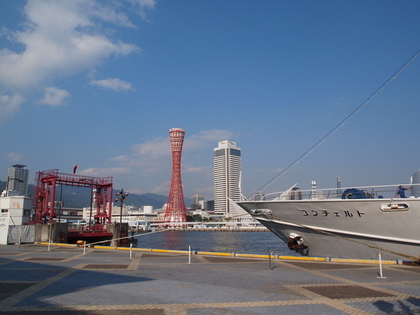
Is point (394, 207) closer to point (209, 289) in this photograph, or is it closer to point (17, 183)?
point (209, 289)

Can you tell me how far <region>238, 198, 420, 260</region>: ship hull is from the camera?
1395cm

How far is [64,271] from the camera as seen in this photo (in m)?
12.5

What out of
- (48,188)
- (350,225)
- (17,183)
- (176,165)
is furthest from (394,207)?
(17,183)

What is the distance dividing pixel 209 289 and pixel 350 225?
342 inches

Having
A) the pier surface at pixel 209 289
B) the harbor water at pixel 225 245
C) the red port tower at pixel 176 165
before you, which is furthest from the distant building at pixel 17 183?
the red port tower at pixel 176 165

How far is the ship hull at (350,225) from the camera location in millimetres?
13945

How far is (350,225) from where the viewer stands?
15328mm

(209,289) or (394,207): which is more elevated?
(394,207)

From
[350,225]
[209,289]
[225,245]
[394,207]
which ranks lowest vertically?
[225,245]

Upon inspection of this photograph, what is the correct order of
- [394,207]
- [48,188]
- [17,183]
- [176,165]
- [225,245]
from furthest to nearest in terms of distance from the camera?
[17,183] < [176,165] < [225,245] < [48,188] < [394,207]

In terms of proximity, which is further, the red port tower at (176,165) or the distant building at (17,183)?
the red port tower at (176,165)

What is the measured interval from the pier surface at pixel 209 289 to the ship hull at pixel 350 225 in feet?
4.79

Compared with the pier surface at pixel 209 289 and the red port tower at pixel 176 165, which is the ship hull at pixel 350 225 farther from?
the red port tower at pixel 176 165

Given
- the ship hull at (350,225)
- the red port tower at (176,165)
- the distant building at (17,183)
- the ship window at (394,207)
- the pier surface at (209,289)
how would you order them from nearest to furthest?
the pier surface at (209,289) < the ship window at (394,207) < the ship hull at (350,225) < the distant building at (17,183) < the red port tower at (176,165)
